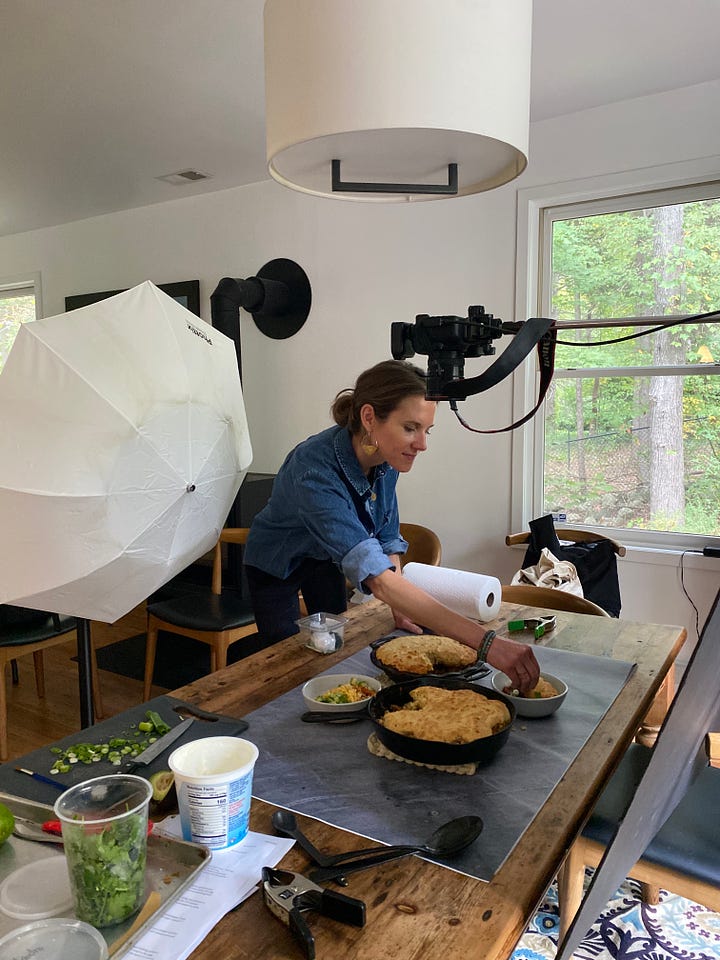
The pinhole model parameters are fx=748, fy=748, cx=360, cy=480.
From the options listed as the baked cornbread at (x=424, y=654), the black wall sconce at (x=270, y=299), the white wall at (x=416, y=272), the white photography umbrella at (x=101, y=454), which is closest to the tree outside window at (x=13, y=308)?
the white wall at (x=416, y=272)

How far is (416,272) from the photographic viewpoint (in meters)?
Result: 3.88

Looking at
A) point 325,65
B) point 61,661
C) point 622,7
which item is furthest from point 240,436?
point 61,661

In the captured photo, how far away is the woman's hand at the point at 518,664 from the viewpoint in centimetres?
141

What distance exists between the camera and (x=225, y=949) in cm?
79

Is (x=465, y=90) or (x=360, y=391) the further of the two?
(x=360, y=391)

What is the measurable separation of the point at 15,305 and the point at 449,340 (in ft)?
19.8

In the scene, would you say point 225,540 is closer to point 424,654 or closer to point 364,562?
point 364,562

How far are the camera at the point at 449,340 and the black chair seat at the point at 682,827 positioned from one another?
804 mm

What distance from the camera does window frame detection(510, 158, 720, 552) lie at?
320 centimetres

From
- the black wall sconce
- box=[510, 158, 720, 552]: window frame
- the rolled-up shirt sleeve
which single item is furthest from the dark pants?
the black wall sconce

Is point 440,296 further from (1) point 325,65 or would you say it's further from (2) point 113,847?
(2) point 113,847

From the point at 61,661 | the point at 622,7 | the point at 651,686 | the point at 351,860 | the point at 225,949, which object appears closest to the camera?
the point at 225,949

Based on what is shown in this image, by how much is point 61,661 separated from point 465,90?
3.82 metres

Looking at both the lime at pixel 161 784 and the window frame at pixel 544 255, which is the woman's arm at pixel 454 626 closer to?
the lime at pixel 161 784
